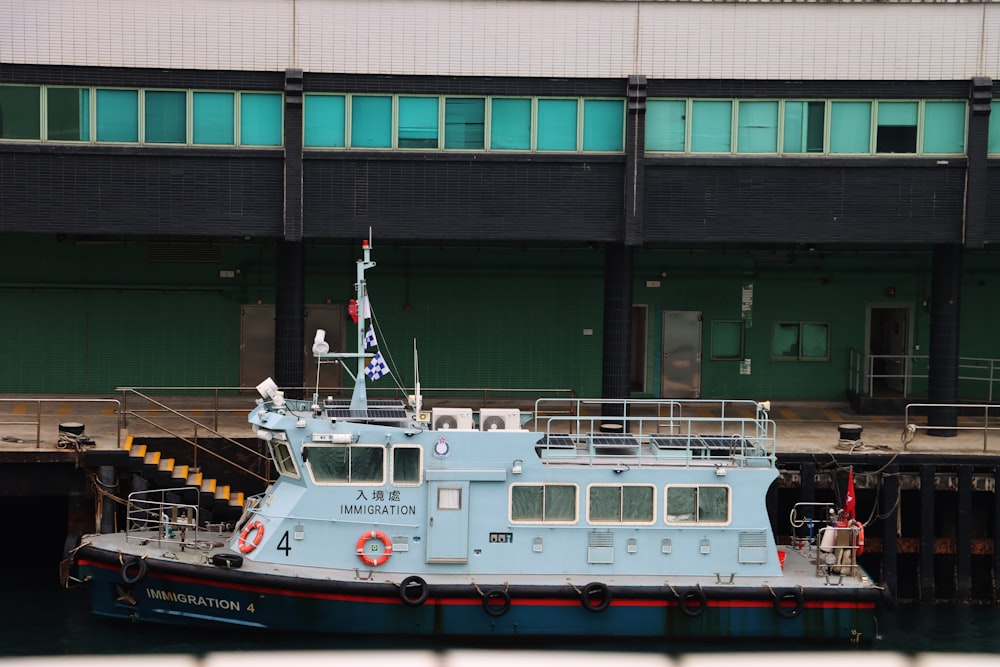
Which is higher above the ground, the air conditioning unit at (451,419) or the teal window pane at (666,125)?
→ the teal window pane at (666,125)

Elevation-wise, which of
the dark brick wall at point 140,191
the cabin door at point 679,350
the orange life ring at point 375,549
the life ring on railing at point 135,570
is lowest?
the life ring on railing at point 135,570

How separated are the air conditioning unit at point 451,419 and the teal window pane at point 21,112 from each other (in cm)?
984

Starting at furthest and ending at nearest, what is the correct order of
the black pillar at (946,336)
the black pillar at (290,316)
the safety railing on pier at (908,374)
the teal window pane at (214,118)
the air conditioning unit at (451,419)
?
the safety railing on pier at (908,374) < the black pillar at (946,336) < the black pillar at (290,316) < the teal window pane at (214,118) < the air conditioning unit at (451,419)

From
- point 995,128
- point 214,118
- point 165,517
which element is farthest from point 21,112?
point 995,128

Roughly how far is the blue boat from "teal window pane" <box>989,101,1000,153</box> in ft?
29.0

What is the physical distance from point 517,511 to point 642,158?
7918 mm

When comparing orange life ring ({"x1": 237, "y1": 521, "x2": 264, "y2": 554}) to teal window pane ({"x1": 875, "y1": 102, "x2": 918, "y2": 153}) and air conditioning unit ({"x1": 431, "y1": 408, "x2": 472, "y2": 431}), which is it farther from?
teal window pane ({"x1": 875, "y1": 102, "x2": 918, "y2": 153})

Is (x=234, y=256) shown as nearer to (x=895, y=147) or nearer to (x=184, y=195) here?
(x=184, y=195)

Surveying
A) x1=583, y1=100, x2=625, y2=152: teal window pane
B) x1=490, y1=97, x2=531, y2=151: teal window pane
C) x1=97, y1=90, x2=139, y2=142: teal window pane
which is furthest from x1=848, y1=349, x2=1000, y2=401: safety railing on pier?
x1=97, y1=90, x2=139, y2=142: teal window pane

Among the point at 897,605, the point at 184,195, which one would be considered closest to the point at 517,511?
the point at 897,605

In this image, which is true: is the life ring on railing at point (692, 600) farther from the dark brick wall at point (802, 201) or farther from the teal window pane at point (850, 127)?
the teal window pane at point (850, 127)

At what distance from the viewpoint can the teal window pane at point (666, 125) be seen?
1010 inches

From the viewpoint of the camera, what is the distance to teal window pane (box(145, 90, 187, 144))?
2525 centimetres

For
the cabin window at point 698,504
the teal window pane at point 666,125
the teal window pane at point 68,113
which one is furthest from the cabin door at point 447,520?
the teal window pane at point 68,113
